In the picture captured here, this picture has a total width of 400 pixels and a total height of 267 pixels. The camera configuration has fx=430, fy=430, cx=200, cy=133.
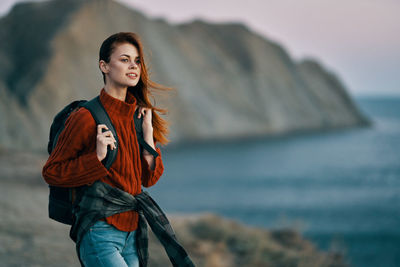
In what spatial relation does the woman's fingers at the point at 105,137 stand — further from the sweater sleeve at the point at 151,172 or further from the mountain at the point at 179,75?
the mountain at the point at 179,75

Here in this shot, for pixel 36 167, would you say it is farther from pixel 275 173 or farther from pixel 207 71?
pixel 207 71

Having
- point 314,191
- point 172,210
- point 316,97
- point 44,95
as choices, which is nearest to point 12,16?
point 44,95

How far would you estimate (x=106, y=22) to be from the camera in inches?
1259

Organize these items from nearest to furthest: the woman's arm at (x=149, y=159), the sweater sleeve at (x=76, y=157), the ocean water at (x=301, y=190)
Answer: the sweater sleeve at (x=76, y=157) → the woman's arm at (x=149, y=159) → the ocean water at (x=301, y=190)

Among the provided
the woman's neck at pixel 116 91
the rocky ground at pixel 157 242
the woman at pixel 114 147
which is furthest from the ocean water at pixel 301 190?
the woman's neck at pixel 116 91

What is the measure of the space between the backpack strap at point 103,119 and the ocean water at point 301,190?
831 cm

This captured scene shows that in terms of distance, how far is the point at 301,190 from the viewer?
64.2 ft

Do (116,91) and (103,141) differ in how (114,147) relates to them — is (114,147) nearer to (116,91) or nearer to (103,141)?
(103,141)

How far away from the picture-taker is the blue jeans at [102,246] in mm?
1918

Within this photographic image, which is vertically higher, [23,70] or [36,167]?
[23,70]

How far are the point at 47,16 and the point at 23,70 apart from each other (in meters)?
4.83

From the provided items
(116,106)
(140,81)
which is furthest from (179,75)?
(116,106)

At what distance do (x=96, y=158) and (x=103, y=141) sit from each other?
81 mm

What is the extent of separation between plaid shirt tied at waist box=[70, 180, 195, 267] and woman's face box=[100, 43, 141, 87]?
506 millimetres
